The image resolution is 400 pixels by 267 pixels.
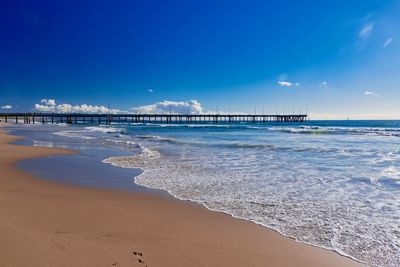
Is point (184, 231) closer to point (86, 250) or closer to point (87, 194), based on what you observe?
point (86, 250)

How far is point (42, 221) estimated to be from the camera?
16.1ft

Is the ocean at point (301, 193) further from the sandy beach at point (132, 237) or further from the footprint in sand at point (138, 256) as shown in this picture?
the footprint in sand at point (138, 256)

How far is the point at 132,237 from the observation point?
14.5 ft

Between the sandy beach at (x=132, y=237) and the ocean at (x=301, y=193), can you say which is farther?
the ocean at (x=301, y=193)

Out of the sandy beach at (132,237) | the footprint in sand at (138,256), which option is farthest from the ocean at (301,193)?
the footprint in sand at (138,256)

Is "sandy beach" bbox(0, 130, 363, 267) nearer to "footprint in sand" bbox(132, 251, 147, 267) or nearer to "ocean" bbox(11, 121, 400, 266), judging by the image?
"footprint in sand" bbox(132, 251, 147, 267)

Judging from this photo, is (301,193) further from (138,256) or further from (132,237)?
(138,256)

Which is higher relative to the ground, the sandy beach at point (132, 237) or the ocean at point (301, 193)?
the sandy beach at point (132, 237)

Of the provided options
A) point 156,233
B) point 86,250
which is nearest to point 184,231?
point 156,233

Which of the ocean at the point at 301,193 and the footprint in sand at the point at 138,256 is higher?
the footprint in sand at the point at 138,256

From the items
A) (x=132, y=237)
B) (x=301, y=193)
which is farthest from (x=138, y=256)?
(x=301, y=193)

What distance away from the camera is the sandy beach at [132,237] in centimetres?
373

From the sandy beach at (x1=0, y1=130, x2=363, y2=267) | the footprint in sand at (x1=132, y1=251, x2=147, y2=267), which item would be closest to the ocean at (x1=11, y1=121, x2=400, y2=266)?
the sandy beach at (x1=0, y1=130, x2=363, y2=267)

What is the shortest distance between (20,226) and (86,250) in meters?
1.37
